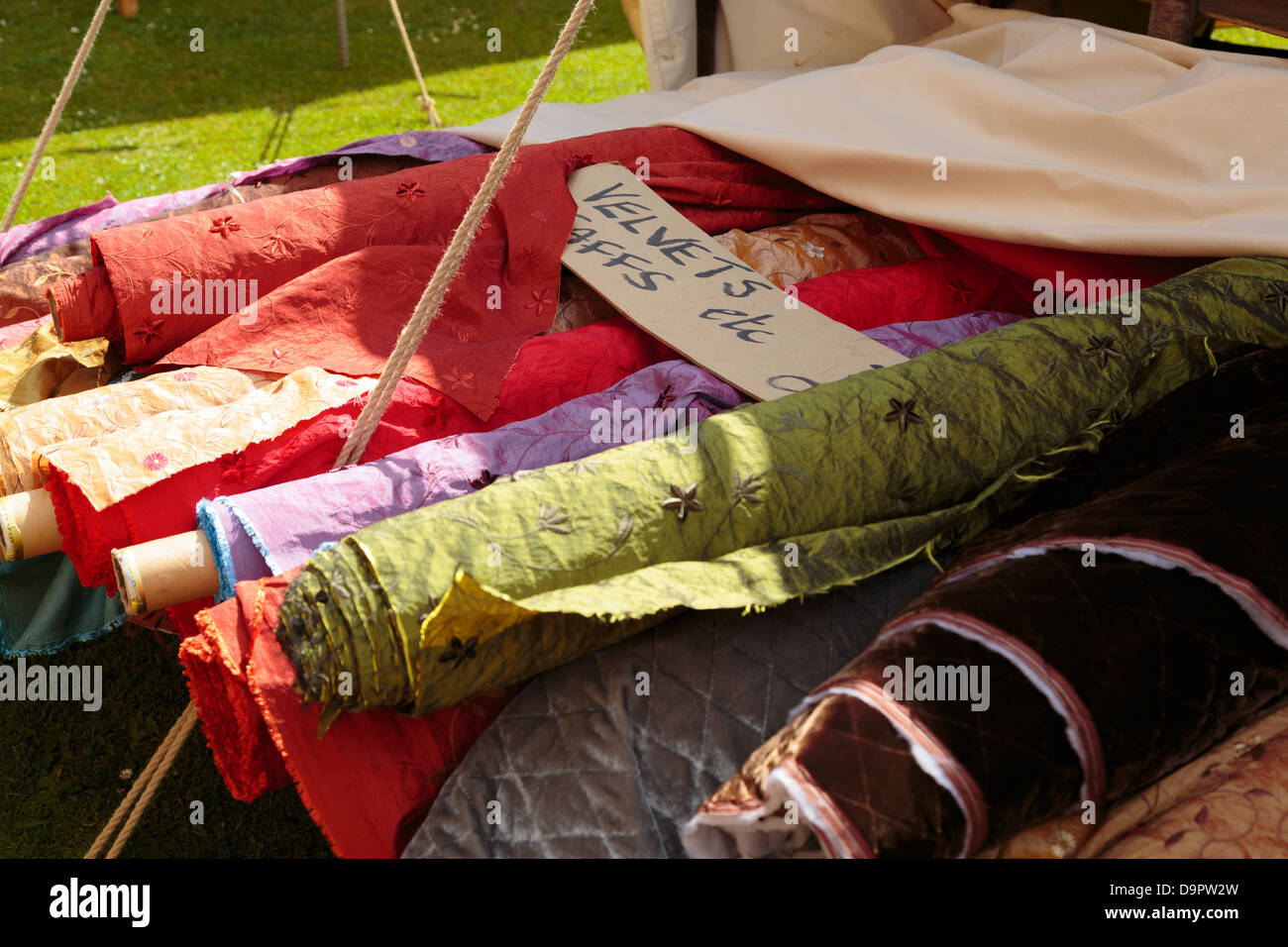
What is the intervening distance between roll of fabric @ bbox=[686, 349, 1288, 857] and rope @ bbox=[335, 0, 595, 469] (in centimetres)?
63

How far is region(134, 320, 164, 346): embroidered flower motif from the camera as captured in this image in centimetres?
156

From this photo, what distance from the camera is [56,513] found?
1229 mm

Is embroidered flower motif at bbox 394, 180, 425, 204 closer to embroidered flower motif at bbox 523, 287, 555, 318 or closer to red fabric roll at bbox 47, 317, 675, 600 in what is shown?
embroidered flower motif at bbox 523, 287, 555, 318

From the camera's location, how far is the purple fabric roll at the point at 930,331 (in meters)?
1.61

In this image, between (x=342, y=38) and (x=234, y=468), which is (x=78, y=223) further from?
(x=342, y=38)

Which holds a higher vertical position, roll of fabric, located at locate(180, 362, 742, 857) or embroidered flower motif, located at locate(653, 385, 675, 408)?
embroidered flower motif, located at locate(653, 385, 675, 408)

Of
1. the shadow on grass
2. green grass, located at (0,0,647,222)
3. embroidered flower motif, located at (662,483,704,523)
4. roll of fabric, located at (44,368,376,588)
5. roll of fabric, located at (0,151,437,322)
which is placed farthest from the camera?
the shadow on grass

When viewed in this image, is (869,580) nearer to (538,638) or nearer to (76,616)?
(538,638)

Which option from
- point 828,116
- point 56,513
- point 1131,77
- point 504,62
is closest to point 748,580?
point 56,513

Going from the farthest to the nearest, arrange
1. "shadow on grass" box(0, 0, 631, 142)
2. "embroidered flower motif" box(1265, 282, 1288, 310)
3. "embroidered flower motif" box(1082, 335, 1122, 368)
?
"shadow on grass" box(0, 0, 631, 142) → "embroidered flower motif" box(1265, 282, 1288, 310) → "embroidered flower motif" box(1082, 335, 1122, 368)

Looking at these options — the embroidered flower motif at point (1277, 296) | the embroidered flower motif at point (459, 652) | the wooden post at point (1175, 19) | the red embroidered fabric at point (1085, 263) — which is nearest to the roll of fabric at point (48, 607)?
the embroidered flower motif at point (459, 652)

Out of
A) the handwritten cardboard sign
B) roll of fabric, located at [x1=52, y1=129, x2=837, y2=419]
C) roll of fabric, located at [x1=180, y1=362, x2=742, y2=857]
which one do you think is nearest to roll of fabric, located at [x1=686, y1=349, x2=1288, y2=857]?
roll of fabric, located at [x1=180, y1=362, x2=742, y2=857]

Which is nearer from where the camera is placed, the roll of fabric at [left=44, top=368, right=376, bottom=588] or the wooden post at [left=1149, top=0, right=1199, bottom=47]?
the roll of fabric at [left=44, top=368, right=376, bottom=588]

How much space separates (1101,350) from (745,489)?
0.57m
